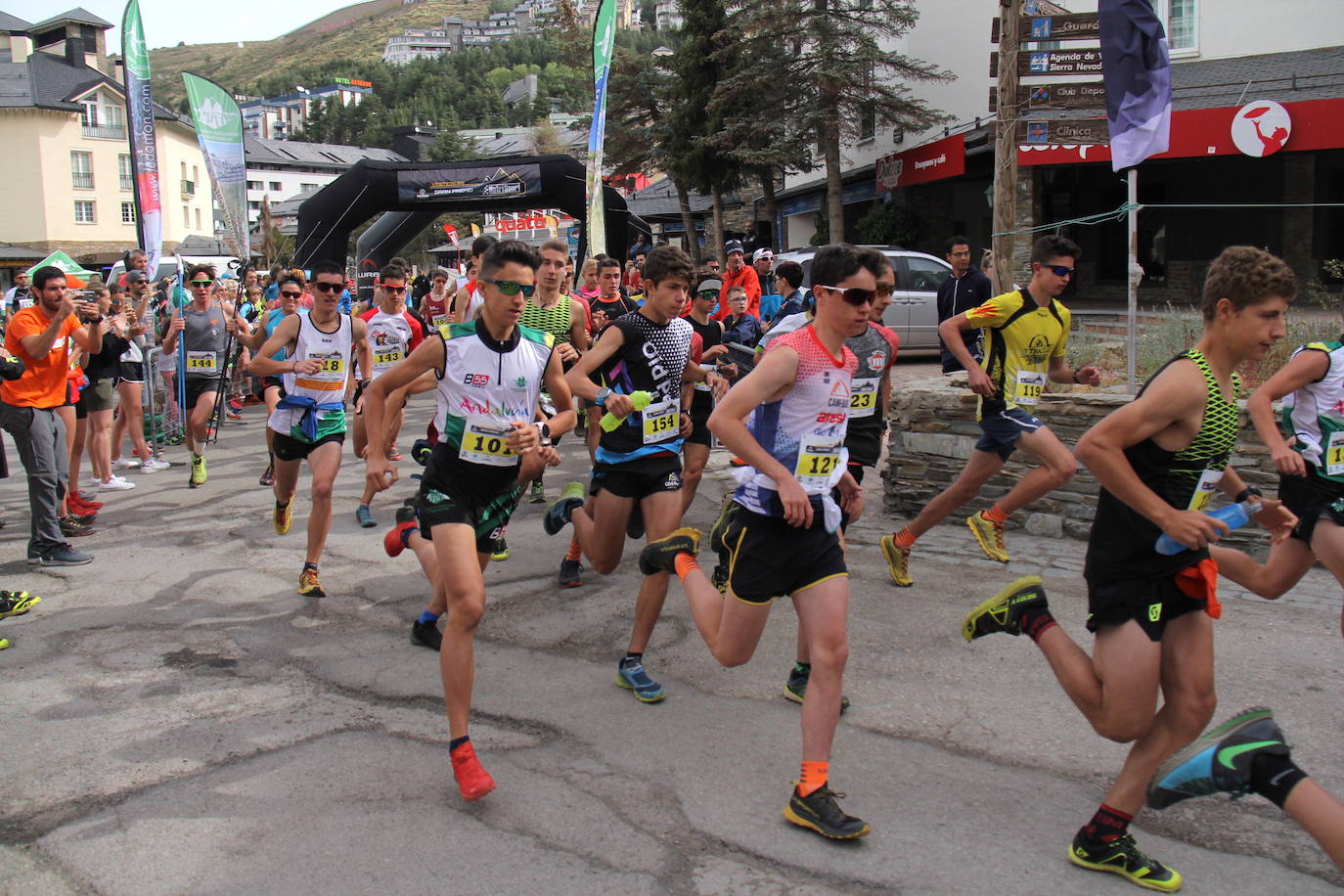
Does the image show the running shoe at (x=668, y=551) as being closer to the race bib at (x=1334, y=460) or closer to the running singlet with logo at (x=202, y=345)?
the race bib at (x=1334, y=460)

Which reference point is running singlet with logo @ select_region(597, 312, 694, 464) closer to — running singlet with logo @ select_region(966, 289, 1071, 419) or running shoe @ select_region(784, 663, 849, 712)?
running shoe @ select_region(784, 663, 849, 712)

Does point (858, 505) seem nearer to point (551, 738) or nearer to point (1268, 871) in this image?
point (551, 738)

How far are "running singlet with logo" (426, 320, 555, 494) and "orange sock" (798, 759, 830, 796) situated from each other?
172cm

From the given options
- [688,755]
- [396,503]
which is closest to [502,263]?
[688,755]

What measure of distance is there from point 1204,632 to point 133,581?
6.08 metres

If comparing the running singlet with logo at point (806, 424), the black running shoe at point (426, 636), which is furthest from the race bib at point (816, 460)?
the black running shoe at point (426, 636)

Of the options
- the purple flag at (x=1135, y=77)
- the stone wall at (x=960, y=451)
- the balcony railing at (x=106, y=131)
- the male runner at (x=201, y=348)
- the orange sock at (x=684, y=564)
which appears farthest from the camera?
the balcony railing at (x=106, y=131)

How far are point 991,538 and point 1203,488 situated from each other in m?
3.44

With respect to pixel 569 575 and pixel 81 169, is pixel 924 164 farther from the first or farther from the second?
pixel 81 169

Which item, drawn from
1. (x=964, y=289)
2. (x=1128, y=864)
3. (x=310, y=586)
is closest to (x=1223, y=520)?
(x=1128, y=864)

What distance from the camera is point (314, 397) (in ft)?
20.8

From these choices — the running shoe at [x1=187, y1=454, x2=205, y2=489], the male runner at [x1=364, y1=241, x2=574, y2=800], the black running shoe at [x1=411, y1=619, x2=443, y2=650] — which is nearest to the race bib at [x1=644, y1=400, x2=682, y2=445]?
the male runner at [x1=364, y1=241, x2=574, y2=800]

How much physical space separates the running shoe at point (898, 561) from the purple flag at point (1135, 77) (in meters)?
3.58

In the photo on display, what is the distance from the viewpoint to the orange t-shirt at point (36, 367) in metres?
6.88
